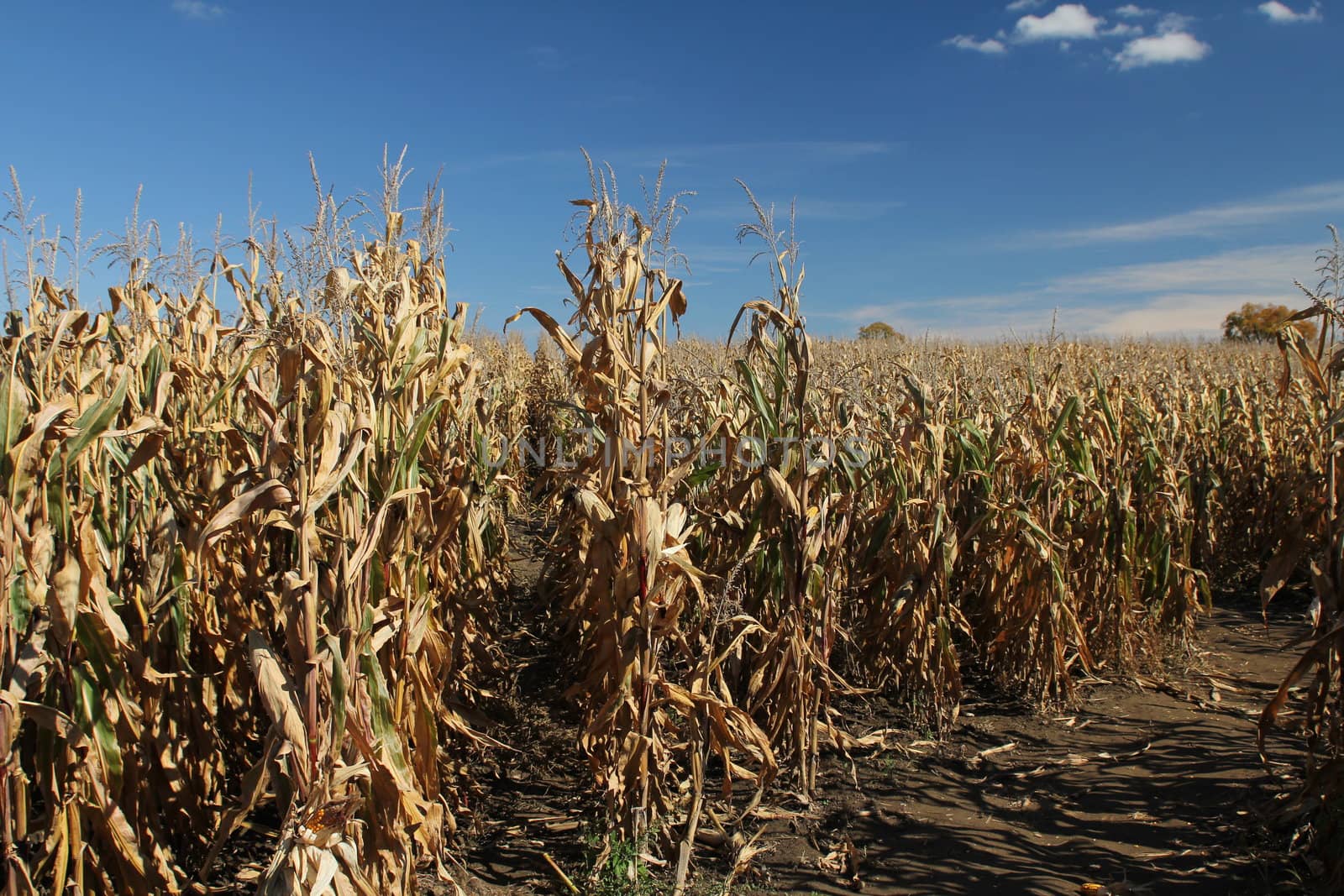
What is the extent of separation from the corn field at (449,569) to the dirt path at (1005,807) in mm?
179

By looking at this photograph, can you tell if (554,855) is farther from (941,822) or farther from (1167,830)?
(1167,830)

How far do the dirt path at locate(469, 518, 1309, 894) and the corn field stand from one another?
18 cm

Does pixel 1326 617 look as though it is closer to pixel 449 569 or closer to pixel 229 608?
pixel 449 569

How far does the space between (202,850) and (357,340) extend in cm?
194

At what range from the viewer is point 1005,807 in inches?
137

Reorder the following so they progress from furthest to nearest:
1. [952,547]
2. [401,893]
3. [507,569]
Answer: [507,569] < [952,547] < [401,893]

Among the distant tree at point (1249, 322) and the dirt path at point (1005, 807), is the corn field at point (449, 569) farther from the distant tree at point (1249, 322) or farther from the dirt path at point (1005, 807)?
the distant tree at point (1249, 322)

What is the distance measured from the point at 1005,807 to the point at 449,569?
2619 millimetres

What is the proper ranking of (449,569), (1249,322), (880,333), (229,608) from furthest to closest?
(1249,322) < (880,333) < (449,569) < (229,608)

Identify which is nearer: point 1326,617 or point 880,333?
point 1326,617

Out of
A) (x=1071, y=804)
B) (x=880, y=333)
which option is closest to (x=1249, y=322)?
(x=880, y=333)

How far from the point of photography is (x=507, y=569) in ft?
17.9

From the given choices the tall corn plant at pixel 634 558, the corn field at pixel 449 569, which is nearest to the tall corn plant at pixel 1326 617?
the corn field at pixel 449 569

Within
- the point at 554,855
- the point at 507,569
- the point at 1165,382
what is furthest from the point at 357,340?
the point at 1165,382
